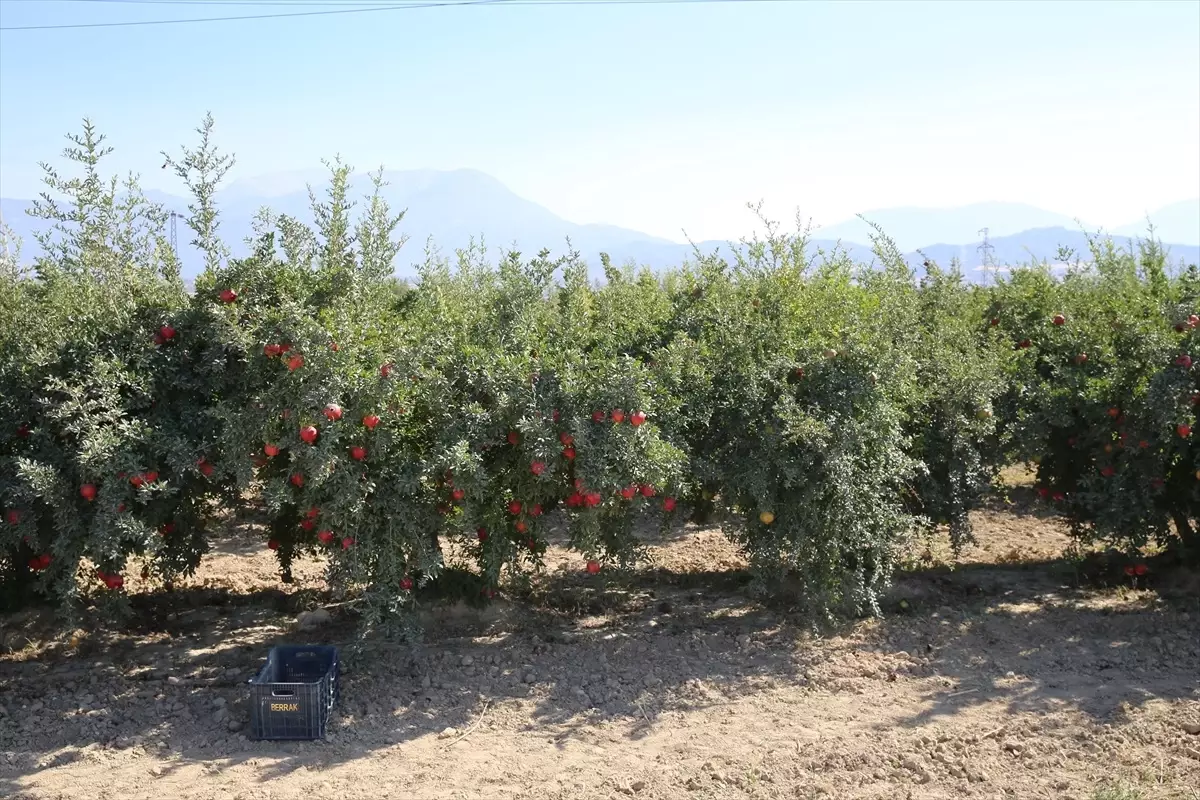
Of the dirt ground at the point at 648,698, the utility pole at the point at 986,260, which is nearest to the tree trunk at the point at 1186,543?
the dirt ground at the point at 648,698

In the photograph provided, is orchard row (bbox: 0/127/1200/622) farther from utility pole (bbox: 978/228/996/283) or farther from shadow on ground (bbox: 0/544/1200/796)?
utility pole (bbox: 978/228/996/283)

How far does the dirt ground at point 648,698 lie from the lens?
4016 millimetres

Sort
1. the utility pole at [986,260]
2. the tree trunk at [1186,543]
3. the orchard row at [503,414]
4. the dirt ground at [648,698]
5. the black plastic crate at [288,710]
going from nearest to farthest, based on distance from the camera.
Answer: the dirt ground at [648,698]
the black plastic crate at [288,710]
the orchard row at [503,414]
the tree trunk at [1186,543]
the utility pole at [986,260]

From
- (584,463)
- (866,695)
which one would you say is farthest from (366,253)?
(866,695)

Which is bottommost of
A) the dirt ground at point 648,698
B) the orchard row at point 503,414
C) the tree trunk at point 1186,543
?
the dirt ground at point 648,698

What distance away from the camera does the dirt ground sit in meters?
4.02

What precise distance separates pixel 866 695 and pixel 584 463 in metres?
1.64

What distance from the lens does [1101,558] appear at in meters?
6.36

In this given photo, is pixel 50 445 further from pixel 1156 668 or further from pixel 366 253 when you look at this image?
pixel 1156 668

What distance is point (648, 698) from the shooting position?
473cm

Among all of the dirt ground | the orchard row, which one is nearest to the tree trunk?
the orchard row

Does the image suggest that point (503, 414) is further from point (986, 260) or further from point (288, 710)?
point (986, 260)

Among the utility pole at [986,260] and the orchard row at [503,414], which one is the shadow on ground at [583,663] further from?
the utility pole at [986,260]

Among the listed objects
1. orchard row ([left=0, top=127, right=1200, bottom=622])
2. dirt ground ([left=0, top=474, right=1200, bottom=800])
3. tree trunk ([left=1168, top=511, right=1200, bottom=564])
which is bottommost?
dirt ground ([left=0, top=474, right=1200, bottom=800])
